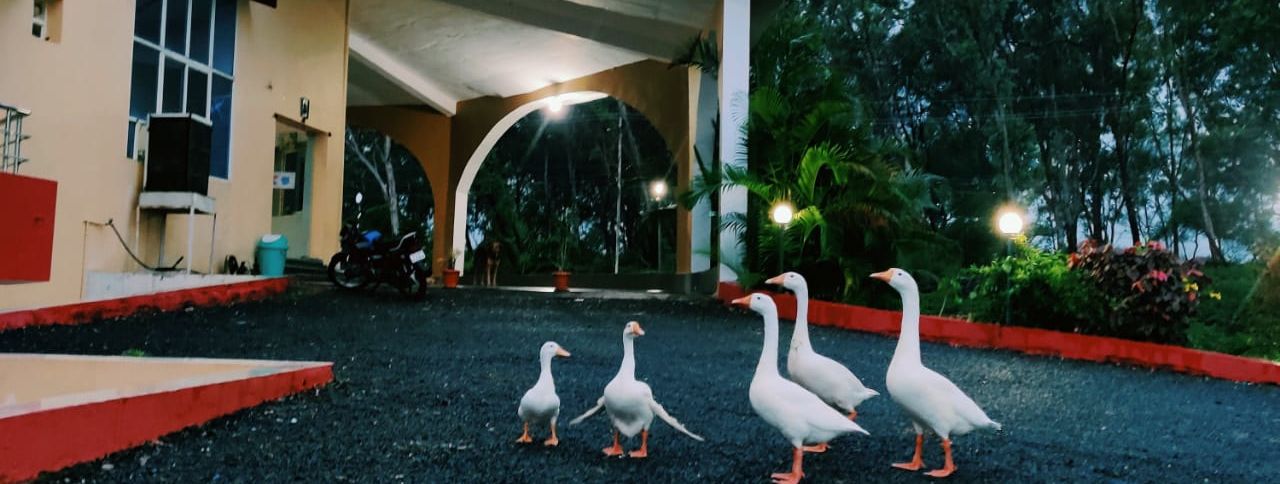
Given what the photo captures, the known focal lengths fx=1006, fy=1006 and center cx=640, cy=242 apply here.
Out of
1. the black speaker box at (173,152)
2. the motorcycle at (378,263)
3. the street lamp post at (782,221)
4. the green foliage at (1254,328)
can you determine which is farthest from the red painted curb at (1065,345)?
the black speaker box at (173,152)

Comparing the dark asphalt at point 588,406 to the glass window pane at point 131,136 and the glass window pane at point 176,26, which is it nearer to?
the glass window pane at point 131,136

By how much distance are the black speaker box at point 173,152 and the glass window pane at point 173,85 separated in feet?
2.52

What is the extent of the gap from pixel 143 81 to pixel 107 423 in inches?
288

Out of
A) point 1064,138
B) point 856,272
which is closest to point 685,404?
point 856,272

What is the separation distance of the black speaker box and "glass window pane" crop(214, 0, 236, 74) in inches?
75.2

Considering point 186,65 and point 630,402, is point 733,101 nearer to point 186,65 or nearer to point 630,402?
point 186,65

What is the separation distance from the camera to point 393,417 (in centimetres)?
442

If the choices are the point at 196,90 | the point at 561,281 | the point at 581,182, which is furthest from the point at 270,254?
the point at 581,182

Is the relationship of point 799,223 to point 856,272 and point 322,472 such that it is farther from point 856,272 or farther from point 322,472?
point 322,472

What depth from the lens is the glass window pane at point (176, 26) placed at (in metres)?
10.2

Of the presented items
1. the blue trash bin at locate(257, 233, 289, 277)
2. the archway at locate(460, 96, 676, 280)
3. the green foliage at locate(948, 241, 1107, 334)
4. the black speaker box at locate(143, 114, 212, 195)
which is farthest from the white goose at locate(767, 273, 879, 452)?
the archway at locate(460, 96, 676, 280)

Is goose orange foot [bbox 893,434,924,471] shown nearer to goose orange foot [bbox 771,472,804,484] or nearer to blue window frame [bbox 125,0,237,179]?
goose orange foot [bbox 771,472,804,484]

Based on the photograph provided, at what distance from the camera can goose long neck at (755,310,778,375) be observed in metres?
3.53

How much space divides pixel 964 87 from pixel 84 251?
19.2 meters
